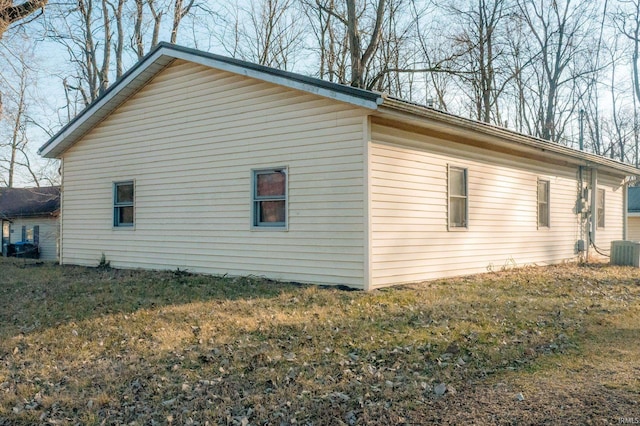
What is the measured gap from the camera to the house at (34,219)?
28844 mm

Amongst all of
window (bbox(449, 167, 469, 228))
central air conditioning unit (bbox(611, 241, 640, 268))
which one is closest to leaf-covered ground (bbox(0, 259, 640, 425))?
window (bbox(449, 167, 469, 228))

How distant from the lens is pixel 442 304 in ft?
25.2

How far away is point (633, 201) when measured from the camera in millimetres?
28094

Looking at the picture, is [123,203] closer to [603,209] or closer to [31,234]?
[603,209]

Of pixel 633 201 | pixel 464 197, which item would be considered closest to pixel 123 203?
pixel 464 197

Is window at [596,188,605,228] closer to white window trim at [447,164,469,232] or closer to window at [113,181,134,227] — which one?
white window trim at [447,164,469,232]

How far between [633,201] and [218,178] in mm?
25668

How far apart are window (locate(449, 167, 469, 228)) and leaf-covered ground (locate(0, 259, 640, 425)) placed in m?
2.15

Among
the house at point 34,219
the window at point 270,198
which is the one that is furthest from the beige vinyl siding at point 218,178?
the house at point 34,219

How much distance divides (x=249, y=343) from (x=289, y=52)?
21.4 m

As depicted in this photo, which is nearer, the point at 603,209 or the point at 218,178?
the point at 218,178

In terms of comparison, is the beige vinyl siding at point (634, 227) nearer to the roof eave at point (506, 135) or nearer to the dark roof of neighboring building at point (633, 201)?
the dark roof of neighboring building at point (633, 201)

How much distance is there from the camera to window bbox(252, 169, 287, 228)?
9.98m

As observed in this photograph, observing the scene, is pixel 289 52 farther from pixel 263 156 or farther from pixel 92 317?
pixel 92 317
